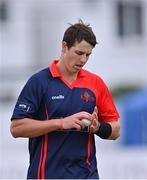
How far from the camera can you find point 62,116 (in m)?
6.23

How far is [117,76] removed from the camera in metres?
29.3

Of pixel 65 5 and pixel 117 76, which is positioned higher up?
pixel 65 5

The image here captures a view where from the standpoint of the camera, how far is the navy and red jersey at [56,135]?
245 inches

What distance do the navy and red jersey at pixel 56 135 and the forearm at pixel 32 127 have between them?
52 millimetres

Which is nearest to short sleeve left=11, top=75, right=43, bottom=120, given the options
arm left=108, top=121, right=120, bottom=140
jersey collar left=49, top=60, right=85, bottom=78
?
jersey collar left=49, top=60, right=85, bottom=78

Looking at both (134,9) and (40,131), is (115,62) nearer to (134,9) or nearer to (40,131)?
(134,9)

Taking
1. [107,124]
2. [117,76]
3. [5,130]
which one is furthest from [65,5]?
[107,124]

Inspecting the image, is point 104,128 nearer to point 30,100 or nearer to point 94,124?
point 94,124

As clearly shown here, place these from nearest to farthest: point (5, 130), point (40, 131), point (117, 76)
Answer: point (40, 131) < point (5, 130) < point (117, 76)

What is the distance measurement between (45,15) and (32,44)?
97 centimetres

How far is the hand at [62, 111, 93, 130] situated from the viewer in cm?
607

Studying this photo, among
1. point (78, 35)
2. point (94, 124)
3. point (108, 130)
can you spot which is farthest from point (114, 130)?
point (78, 35)

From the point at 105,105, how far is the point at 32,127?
58cm

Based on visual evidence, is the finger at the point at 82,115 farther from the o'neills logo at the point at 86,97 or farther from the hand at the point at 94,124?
the o'neills logo at the point at 86,97
